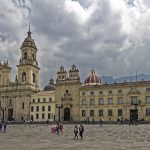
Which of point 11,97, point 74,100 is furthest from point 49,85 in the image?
point 74,100

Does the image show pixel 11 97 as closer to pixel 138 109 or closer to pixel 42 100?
pixel 42 100

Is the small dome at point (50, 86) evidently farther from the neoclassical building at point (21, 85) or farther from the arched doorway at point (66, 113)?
the arched doorway at point (66, 113)

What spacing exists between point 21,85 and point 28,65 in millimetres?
5991

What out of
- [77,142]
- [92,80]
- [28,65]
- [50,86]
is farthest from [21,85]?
[77,142]

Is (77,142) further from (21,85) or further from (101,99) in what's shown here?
(21,85)

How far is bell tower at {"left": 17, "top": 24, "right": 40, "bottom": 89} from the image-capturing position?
9375 centimetres

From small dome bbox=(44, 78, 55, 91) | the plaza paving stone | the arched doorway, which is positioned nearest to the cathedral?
the arched doorway

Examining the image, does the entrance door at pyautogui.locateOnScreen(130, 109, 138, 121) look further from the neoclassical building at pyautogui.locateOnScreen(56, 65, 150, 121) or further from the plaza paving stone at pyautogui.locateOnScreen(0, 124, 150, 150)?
the plaza paving stone at pyautogui.locateOnScreen(0, 124, 150, 150)

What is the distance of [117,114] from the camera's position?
77.4m

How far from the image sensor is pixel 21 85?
9369cm

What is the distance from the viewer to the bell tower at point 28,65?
3691 inches

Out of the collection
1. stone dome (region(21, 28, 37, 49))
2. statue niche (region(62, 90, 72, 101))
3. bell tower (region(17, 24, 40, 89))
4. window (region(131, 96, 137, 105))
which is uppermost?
stone dome (region(21, 28, 37, 49))

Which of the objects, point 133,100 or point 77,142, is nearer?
point 77,142

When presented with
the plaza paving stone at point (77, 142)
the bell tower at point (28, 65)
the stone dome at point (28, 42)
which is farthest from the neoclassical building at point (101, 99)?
the plaza paving stone at point (77, 142)
